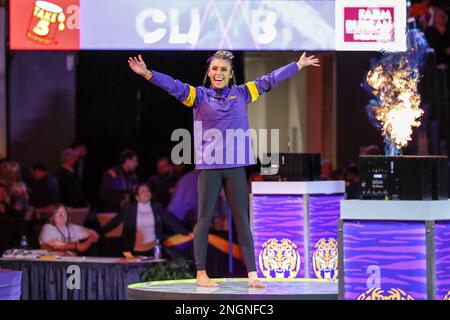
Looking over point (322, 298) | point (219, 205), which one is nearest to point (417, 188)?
point (322, 298)

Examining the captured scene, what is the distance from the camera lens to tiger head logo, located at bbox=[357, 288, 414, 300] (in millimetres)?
5949

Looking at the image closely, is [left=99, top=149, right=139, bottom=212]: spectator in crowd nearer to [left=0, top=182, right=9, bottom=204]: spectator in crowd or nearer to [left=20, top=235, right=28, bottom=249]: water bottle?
[left=0, top=182, right=9, bottom=204]: spectator in crowd

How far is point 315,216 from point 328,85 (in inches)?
259

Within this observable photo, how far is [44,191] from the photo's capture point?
1223 cm

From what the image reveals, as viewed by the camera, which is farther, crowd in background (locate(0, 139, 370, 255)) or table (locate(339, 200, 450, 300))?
crowd in background (locate(0, 139, 370, 255))

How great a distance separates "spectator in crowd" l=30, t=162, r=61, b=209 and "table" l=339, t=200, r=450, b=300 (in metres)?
6.64

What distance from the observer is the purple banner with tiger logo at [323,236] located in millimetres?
8508

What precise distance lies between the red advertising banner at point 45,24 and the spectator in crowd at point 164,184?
133 inches

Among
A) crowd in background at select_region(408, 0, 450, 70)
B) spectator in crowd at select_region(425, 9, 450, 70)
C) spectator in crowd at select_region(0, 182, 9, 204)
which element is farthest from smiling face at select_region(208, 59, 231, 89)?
spectator in crowd at select_region(425, 9, 450, 70)

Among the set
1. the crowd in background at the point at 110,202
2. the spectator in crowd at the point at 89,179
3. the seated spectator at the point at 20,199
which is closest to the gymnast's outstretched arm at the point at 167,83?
the crowd in background at the point at 110,202

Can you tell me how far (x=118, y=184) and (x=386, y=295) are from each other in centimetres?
665

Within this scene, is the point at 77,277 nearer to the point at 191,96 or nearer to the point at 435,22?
the point at 191,96

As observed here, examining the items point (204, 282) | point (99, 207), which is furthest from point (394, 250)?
A: point (99, 207)
